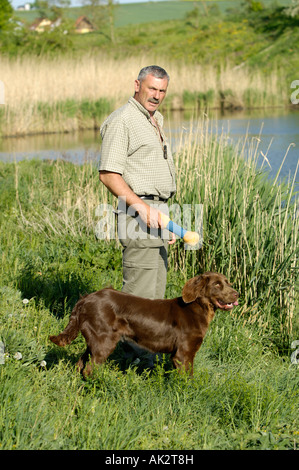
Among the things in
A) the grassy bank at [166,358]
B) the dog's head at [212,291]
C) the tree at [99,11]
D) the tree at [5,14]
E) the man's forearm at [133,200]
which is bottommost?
the grassy bank at [166,358]

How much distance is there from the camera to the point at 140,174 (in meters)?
3.71

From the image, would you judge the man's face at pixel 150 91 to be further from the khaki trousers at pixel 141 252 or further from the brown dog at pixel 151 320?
the brown dog at pixel 151 320

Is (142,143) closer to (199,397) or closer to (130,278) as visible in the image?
(130,278)

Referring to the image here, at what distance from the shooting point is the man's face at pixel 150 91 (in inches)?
143

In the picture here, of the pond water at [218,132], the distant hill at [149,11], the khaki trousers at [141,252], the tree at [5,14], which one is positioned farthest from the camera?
the distant hill at [149,11]

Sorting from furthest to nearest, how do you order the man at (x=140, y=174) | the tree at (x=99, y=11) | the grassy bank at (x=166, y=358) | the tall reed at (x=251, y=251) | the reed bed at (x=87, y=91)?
1. the tree at (x=99, y=11)
2. the reed bed at (x=87, y=91)
3. the tall reed at (x=251, y=251)
4. the man at (x=140, y=174)
5. the grassy bank at (x=166, y=358)

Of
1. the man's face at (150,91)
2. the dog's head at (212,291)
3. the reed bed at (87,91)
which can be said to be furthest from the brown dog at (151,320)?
the reed bed at (87,91)

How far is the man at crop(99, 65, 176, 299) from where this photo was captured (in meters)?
3.56

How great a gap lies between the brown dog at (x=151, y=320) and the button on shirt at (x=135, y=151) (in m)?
0.74

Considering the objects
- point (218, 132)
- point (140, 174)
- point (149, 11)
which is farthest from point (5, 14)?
point (149, 11)

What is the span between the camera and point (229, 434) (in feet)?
9.81

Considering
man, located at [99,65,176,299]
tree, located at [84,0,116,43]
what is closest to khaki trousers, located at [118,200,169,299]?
man, located at [99,65,176,299]

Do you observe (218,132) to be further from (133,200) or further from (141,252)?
(133,200)

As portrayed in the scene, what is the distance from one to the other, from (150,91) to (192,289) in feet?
Result: 4.40
